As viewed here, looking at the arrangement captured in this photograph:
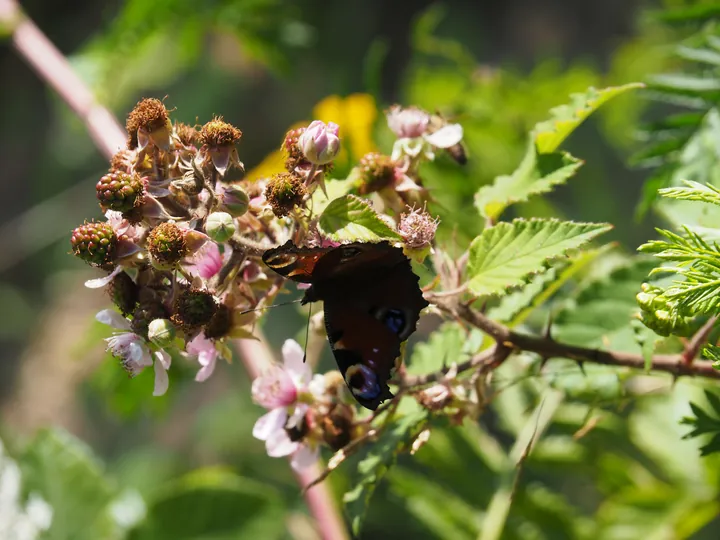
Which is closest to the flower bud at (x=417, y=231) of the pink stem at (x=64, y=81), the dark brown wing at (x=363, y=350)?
the dark brown wing at (x=363, y=350)

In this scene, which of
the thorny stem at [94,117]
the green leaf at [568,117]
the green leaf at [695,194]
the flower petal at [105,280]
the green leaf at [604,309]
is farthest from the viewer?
the thorny stem at [94,117]

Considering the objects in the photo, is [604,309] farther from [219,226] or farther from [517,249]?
[219,226]

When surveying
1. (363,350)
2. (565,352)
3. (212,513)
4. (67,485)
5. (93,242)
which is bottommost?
(212,513)

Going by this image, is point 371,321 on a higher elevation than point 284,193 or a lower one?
lower

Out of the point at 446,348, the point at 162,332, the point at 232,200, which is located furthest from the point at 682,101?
the point at 162,332

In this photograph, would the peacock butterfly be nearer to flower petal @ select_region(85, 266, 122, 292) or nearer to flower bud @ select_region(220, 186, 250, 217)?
flower bud @ select_region(220, 186, 250, 217)

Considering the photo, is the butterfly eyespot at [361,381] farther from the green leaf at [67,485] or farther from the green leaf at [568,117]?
the green leaf at [67,485]

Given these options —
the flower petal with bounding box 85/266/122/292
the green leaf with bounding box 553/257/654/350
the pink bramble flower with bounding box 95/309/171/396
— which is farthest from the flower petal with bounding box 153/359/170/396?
the green leaf with bounding box 553/257/654/350
